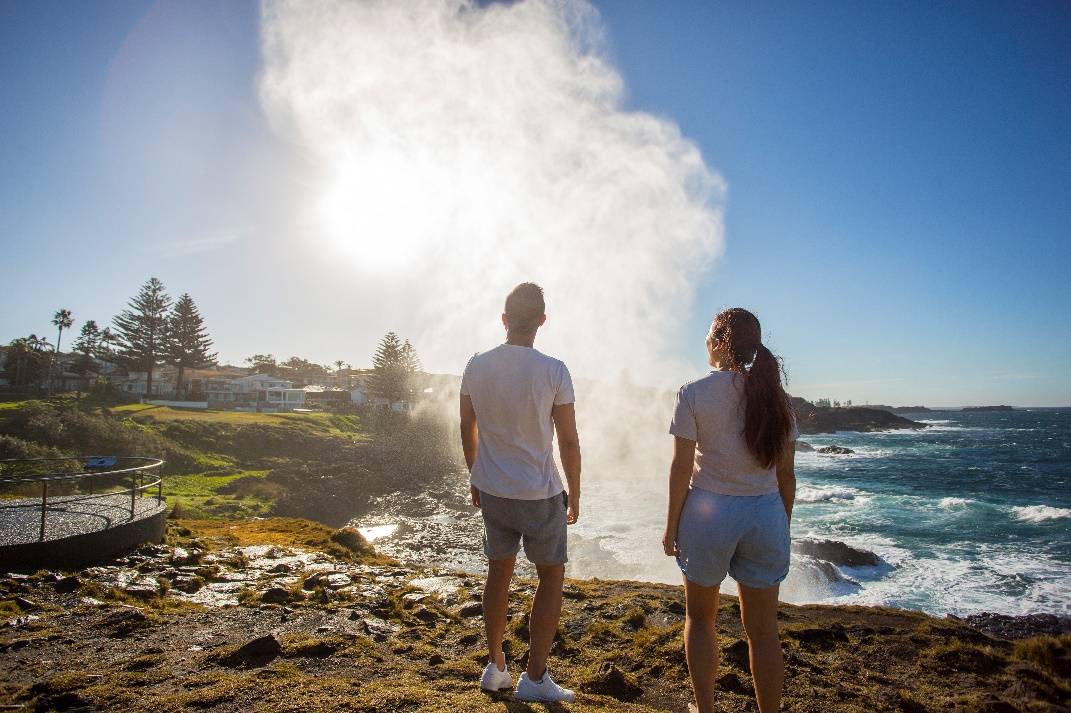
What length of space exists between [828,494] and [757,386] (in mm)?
29621

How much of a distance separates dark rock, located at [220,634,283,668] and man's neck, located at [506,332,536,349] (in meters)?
3.10

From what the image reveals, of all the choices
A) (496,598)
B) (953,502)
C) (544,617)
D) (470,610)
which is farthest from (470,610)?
(953,502)

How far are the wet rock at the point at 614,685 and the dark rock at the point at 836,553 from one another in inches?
523

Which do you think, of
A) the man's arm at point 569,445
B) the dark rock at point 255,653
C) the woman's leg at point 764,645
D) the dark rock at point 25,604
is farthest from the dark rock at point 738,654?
the dark rock at point 25,604

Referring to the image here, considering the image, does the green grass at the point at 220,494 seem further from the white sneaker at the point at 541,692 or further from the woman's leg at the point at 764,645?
the woman's leg at the point at 764,645

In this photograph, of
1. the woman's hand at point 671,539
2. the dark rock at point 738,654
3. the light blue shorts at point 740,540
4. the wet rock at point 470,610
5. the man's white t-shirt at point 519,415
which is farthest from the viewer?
the wet rock at point 470,610

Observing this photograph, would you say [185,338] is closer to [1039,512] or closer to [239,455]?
[239,455]

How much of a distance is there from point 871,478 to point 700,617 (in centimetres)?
3870

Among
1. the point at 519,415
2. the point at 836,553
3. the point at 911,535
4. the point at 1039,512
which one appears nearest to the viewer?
the point at 519,415

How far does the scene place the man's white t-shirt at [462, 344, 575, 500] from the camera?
2.82m

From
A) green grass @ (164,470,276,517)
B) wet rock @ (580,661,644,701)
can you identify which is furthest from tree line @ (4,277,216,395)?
wet rock @ (580,661,644,701)

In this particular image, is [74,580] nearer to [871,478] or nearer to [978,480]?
[871,478]

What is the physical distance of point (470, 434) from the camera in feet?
10.1

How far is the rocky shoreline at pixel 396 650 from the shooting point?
312 centimetres
